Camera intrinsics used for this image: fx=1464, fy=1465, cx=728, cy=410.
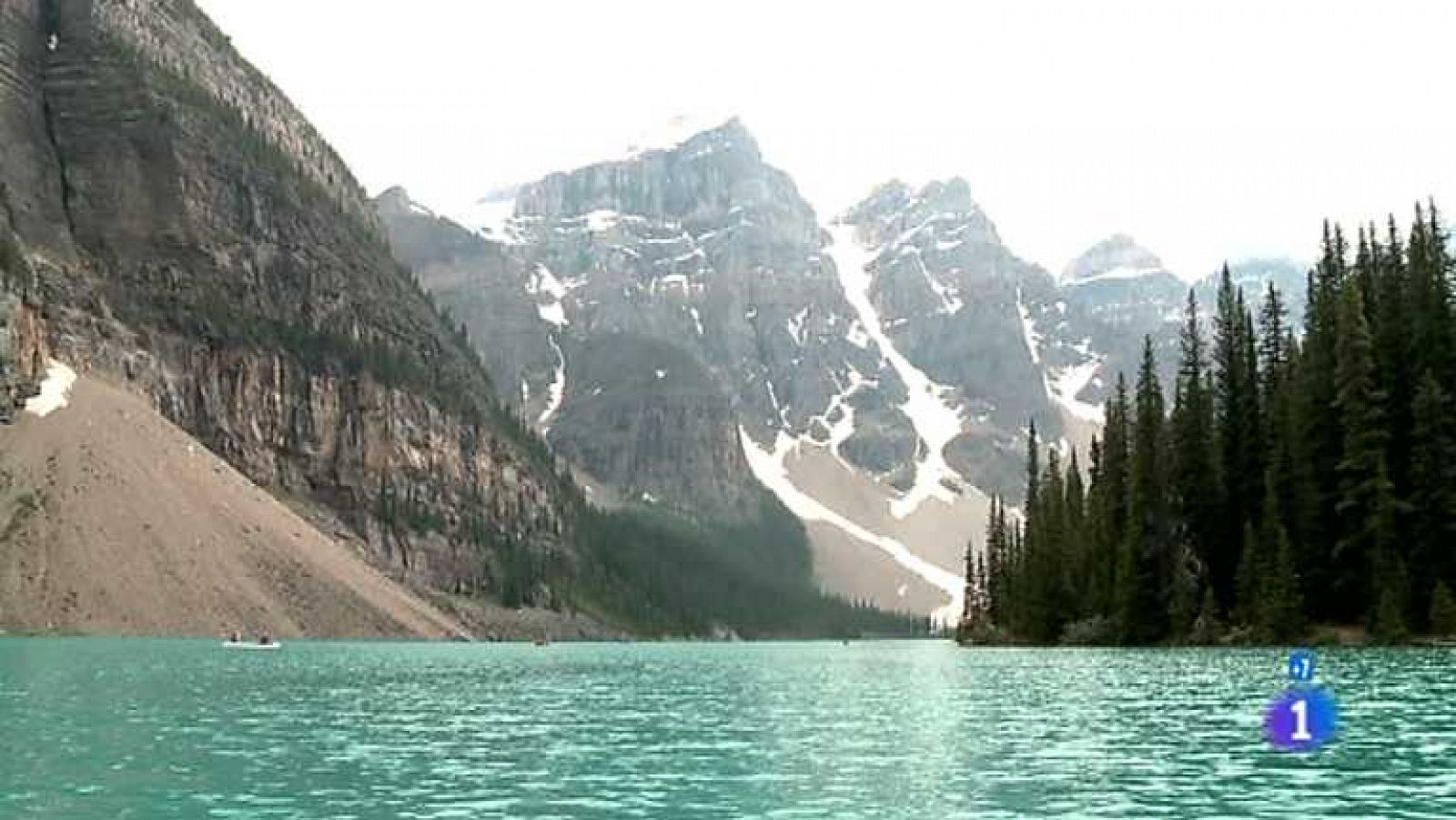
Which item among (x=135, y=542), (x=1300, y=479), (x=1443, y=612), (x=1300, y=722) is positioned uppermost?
(x=1300, y=479)

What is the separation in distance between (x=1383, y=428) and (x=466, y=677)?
6437 centimetres

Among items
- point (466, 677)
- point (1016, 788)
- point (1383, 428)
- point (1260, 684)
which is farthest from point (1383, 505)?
point (1016, 788)

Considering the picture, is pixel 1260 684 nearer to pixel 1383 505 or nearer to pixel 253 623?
pixel 1383 505

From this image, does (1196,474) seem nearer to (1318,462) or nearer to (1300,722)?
(1318,462)

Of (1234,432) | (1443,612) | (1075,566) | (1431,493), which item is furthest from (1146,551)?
(1443,612)

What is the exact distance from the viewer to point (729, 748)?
44156 millimetres

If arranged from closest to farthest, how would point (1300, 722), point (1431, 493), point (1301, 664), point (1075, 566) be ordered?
point (1300, 722) < point (1301, 664) < point (1431, 493) < point (1075, 566)

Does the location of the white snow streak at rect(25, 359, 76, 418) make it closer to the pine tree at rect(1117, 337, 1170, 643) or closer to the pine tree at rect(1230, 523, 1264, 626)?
the pine tree at rect(1117, 337, 1170, 643)

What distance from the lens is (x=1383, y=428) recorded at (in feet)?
329

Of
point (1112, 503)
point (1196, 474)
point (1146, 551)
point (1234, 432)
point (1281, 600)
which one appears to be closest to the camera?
point (1281, 600)

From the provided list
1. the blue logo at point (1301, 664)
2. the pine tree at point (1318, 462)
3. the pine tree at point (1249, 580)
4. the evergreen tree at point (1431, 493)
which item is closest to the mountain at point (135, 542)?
the pine tree at point (1249, 580)

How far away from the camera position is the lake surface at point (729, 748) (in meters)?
31.6

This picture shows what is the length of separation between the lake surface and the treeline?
52.0 feet

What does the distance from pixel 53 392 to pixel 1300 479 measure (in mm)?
145710
